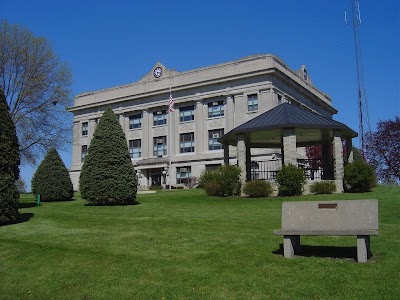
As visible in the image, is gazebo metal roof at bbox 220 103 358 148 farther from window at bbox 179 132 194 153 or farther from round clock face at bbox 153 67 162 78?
round clock face at bbox 153 67 162 78

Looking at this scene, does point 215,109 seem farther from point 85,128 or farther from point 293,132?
point 293,132

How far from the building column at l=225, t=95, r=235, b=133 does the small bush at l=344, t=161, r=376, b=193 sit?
27.2m

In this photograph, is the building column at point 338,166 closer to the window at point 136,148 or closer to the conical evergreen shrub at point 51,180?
the conical evergreen shrub at point 51,180

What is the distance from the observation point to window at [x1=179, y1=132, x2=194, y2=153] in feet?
180

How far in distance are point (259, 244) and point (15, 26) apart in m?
29.2

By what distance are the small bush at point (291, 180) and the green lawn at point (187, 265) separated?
10.7 metres

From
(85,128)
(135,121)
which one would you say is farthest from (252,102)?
(85,128)

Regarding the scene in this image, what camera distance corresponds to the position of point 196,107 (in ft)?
179

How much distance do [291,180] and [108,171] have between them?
9.60 metres

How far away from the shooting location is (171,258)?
25.9ft

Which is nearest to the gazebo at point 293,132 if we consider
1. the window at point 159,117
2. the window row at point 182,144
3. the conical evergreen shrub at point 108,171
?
the conical evergreen shrub at point 108,171

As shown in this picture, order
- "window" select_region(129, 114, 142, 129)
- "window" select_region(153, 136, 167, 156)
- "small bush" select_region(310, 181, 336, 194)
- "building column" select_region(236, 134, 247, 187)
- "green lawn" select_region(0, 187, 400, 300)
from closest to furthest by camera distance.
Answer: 1. "green lawn" select_region(0, 187, 400, 300)
2. "small bush" select_region(310, 181, 336, 194)
3. "building column" select_region(236, 134, 247, 187)
4. "window" select_region(153, 136, 167, 156)
5. "window" select_region(129, 114, 142, 129)

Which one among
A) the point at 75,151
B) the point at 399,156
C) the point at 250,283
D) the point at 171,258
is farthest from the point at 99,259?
the point at 75,151

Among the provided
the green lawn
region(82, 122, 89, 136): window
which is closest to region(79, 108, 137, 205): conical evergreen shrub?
the green lawn
